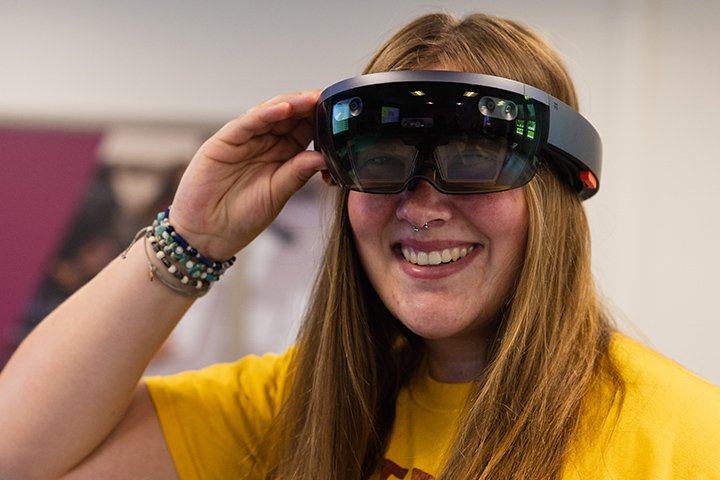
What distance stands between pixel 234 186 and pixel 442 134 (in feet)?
1.35

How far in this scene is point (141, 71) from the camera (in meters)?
2.45

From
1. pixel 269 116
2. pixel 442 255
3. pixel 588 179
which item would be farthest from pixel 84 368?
pixel 588 179

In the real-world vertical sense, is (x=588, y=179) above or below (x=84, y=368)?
above

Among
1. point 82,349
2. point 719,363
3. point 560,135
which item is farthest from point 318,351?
point 719,363

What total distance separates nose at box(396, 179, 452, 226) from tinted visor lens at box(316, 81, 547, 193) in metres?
0.03

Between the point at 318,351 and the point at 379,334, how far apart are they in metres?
0.11

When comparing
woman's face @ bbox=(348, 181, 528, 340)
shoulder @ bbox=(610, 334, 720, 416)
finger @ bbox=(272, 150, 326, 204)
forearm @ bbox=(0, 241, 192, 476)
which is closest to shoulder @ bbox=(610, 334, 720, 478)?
shoulder @ bbox=(610, 334, 720, 416)

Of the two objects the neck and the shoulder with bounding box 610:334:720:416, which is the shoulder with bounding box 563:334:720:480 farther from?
the neck

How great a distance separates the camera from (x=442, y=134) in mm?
910

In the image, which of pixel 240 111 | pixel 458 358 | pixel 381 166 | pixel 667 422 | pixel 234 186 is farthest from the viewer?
pixel 240 111

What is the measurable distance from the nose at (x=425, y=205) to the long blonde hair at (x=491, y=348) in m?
0.11

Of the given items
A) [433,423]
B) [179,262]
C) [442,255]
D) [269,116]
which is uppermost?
[269,116]

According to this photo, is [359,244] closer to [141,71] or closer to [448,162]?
[448,162]

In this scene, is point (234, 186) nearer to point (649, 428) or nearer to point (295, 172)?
point (295, 172)
